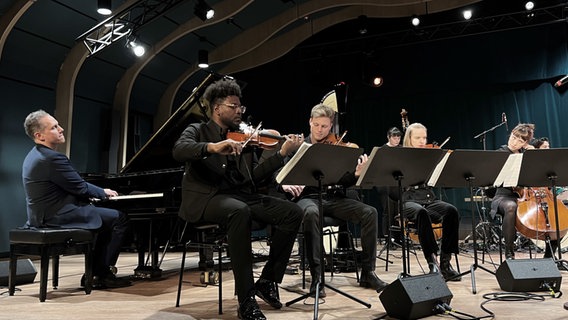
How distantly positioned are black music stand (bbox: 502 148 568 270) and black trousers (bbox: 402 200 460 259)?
0.66m

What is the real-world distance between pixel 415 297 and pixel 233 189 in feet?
4.19

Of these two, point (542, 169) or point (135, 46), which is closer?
point (542, 169)

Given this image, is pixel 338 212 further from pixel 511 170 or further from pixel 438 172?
pixel 511 170

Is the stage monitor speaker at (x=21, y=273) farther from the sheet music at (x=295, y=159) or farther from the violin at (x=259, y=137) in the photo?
the sheet music at (x=295, y=159)

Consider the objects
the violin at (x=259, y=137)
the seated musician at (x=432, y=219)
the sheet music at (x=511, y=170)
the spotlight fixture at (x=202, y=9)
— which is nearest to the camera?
the violin at (x=259, y=137)

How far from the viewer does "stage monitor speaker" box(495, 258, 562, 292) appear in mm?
3049

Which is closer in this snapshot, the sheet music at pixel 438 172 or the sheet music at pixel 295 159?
the sheet music at pixel 295 159

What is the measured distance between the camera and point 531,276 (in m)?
3.06

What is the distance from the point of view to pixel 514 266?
312 cm

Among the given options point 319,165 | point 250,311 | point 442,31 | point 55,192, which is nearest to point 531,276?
point 319,165

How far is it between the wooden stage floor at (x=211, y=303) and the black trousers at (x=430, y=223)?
308 millimetres

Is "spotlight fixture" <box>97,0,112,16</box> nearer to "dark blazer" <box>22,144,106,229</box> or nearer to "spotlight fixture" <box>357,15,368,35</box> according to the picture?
"dark blazer" <box>22,144,106,229</box>

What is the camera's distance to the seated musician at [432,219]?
3754 mm

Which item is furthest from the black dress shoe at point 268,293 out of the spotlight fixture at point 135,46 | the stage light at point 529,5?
the stage light at point 529,5
